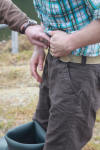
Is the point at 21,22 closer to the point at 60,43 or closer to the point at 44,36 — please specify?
the point at 44,36

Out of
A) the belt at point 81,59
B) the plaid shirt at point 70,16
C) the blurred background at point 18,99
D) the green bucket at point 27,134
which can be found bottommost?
the blurred background at point 18,99

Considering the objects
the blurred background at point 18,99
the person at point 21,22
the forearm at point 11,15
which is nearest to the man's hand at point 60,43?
the person at point 21,22

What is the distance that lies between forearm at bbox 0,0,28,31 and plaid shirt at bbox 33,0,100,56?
192 millimetres

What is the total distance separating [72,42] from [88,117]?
42 centimetres

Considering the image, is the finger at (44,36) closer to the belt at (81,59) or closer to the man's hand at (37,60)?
the belt at (81,59)

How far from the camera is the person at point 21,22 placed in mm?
1697

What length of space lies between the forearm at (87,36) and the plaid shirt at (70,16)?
6 centimetres

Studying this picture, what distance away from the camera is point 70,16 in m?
1.56

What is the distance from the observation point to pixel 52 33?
159 centimetres

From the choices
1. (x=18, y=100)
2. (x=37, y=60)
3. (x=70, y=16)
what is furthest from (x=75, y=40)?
(x=18, y=100)

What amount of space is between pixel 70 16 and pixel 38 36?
0.21m

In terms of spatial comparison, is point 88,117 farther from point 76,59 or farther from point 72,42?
point 72,42

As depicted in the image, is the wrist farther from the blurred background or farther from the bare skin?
the blurred background

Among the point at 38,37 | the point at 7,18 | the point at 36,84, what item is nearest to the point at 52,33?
the point at 38,37
